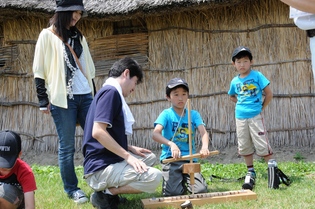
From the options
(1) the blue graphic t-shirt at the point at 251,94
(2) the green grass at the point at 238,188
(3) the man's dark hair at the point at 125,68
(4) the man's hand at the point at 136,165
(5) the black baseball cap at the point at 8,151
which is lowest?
(2) the green grass at the point at 238,188

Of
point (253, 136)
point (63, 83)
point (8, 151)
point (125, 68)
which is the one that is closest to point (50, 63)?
point (63, 83)

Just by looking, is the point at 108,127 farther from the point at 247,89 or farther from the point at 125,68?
the point at 247,89

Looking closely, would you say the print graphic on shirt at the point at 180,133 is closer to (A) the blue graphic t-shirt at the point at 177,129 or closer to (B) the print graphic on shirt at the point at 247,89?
(A) the blue graphic t-shirt at the point at 177,129

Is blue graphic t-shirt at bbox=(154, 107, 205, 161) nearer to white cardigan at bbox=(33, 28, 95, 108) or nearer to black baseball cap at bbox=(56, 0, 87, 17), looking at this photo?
white cardigan at bbox=(33, 28, 95, 108)

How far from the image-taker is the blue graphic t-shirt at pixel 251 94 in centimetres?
495

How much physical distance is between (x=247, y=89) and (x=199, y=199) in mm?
1643

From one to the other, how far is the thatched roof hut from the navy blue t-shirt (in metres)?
3.67

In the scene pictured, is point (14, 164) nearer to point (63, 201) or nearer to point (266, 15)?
point (63, 201)

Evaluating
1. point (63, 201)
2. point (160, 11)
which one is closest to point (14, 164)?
point (63, 201)

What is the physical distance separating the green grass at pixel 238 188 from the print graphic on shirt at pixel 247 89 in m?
0.91

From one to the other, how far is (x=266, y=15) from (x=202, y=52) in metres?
1.16

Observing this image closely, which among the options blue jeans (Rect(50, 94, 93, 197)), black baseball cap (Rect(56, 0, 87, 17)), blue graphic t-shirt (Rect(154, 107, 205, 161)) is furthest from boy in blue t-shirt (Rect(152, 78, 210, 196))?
black baseball cap (Rect(56, 0, 87, 17))

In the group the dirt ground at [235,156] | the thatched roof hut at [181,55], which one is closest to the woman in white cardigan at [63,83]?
the thatched roof hut at [181,55]

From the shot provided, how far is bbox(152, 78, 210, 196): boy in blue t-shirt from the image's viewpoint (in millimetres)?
4261
